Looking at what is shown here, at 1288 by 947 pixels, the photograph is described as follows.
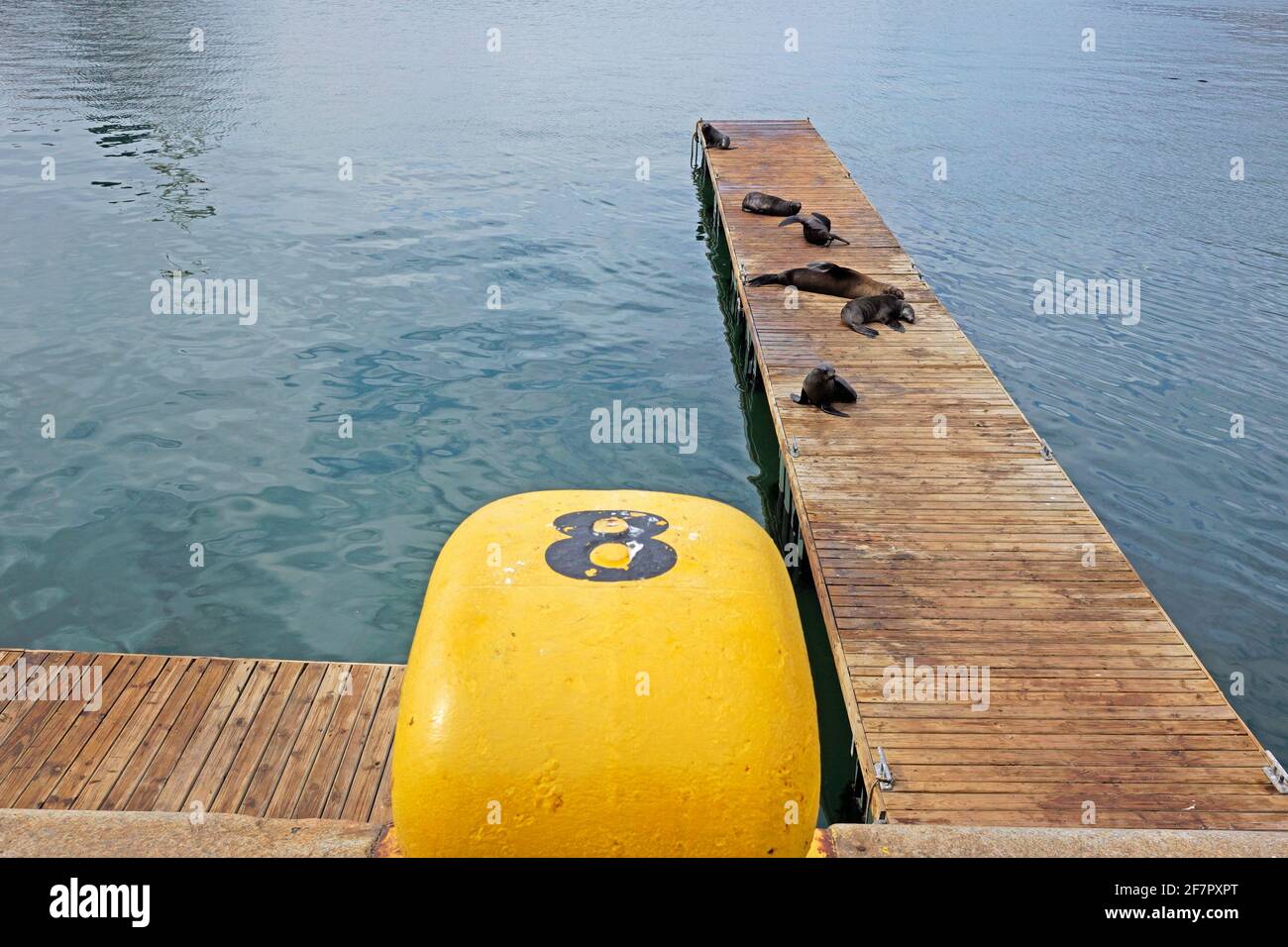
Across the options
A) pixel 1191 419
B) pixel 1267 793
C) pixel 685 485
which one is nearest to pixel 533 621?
pixel 1267 793

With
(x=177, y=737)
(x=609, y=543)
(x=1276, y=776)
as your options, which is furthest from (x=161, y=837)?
(x=1276, y=776)

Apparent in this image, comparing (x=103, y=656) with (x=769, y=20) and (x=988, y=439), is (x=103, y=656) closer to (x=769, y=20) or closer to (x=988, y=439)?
(x=988, y=439)

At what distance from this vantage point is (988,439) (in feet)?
31.9

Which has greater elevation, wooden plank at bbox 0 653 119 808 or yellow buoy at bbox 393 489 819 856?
yellow buoy at bbox 393 489 819 856

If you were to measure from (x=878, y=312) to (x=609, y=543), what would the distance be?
1051 centimetres

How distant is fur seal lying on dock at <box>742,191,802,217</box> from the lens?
16.9 meters

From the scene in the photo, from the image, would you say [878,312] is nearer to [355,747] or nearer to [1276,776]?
[1276,776]

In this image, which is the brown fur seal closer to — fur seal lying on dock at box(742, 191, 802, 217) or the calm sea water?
fur seal lying on dock at box(742, 191, 802, 217)

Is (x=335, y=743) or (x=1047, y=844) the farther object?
(x=335, y=743)

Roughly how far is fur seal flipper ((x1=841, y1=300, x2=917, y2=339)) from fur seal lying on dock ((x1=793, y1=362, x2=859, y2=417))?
7.60 ft

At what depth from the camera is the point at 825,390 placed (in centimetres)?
1013

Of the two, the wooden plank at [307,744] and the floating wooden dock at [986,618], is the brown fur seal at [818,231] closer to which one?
the floating wooden dock at [986,618]

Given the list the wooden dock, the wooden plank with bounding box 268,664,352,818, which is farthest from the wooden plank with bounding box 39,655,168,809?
the wooden plank with bounding box 268,664,352,818

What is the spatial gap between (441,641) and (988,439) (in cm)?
808
